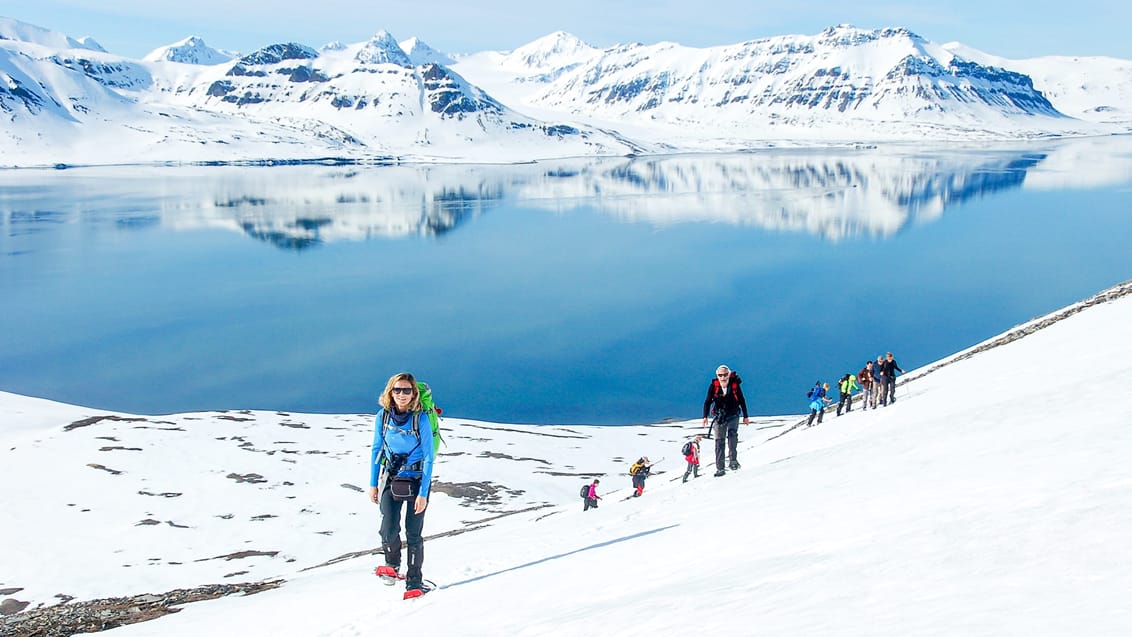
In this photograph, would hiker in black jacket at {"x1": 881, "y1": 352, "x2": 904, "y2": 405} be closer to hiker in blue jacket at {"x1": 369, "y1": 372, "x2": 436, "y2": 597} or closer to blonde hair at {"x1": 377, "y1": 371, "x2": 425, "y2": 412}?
hiker in blue jacket at {"x1": 369, "y1": 372, "x2": 436, "y2": 597}

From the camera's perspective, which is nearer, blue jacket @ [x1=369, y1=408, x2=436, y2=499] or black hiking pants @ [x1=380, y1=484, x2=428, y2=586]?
blue jacket @ [x1=369, y1=408, x2=436, y2=499]

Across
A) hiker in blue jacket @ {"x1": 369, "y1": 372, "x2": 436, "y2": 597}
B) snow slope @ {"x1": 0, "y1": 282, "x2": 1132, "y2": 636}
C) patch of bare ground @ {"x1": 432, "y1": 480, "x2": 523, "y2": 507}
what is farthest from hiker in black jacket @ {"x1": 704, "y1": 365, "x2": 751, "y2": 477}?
patch of bare ground @ {"x1": 432, "y1": 480, "x2": 523, "y2": 507}

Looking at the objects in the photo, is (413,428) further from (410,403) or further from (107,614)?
(107,614)

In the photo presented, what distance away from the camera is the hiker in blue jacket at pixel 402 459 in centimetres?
864

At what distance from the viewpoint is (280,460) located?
28438mm

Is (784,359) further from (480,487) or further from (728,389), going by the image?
(728,389)

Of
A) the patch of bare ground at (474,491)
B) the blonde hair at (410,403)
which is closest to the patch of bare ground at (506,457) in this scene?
the patch of bare ground at (474,491)

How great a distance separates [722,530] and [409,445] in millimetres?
3920

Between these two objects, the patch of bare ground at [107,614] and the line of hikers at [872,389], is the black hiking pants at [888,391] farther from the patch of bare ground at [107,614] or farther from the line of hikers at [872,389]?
the patch of bare ground at [107,614]

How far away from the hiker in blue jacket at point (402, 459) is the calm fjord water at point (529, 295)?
33051 mm

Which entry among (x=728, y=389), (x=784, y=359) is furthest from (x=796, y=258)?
(x=728, y=389)

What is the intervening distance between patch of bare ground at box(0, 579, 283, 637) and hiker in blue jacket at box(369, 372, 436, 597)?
4503 mm

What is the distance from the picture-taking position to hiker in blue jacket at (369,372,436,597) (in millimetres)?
8641

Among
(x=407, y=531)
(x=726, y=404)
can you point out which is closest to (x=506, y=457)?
(x=726, y=404)
